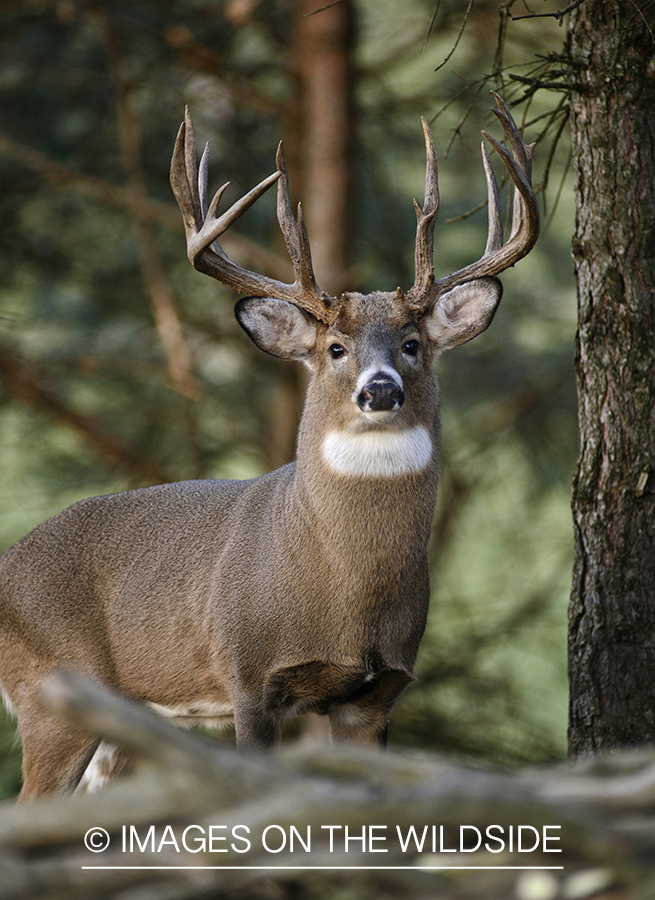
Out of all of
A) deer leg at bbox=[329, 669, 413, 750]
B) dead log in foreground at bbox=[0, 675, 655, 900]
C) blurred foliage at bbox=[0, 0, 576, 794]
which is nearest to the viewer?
dead log in foreground at bbox=[0, 675, 655, 900]

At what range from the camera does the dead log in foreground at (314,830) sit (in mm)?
1788

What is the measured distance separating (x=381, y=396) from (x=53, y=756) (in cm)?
219

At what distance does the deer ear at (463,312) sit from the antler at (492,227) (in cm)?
4

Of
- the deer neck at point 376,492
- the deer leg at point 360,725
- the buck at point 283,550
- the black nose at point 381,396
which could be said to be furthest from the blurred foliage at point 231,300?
the black nose at point 381,396

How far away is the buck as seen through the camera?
4.28 metres

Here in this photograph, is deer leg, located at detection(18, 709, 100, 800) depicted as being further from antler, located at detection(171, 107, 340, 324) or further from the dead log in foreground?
the dead log in foreground

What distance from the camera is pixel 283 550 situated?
4.49 metres

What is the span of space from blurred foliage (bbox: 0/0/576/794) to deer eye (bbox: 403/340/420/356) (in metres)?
3.78

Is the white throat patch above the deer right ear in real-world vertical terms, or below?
below

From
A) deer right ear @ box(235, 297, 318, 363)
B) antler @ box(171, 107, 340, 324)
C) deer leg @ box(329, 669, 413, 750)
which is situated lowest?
deer leg @ box(329, 669, 413, 750)

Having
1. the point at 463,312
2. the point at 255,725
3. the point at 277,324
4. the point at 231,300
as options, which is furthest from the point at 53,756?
the point at 231,300

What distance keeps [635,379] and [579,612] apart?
3.12ft

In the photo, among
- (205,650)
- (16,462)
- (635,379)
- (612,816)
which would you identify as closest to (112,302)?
(16,462)

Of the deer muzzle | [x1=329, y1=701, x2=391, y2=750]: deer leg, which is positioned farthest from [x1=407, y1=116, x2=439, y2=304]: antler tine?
[x1=329, y1=701, x2=391, y2=750]: deer leg
